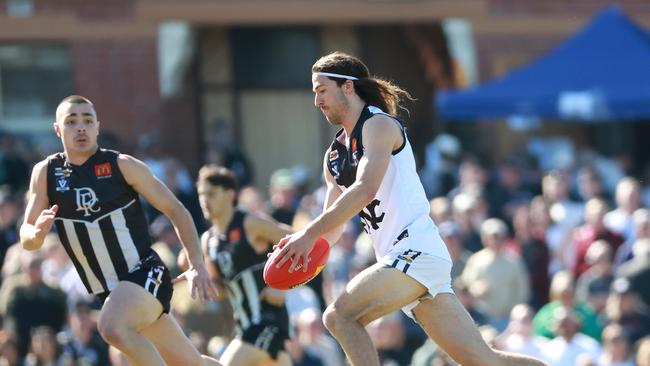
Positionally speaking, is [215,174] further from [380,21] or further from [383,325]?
[380,21]

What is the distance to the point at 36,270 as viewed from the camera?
13461 millimetres

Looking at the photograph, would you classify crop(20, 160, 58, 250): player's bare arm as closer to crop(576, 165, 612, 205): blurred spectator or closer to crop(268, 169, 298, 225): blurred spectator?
crop(268, 169, 298, 225): blurred spectator

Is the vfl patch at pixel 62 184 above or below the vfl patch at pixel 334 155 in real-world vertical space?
below

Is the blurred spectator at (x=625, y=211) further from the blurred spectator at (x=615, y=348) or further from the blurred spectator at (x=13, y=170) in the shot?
the blurred spectator at (x=13, y=170)

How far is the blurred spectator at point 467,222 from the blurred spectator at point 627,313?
2.08m

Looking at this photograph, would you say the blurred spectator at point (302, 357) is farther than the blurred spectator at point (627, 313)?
No

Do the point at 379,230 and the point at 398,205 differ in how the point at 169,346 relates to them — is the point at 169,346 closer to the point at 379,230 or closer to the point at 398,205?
the point at 379,230

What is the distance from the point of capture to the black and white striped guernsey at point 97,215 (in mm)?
8391

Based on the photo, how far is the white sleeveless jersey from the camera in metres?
7.65

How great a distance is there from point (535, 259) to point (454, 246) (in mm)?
980

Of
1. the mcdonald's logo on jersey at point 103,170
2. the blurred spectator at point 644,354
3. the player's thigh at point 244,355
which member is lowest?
the blurred spectator at point 644,354

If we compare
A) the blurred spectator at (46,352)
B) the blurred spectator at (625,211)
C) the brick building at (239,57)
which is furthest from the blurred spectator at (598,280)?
the brick building at (239,57)

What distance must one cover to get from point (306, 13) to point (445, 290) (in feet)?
45.2

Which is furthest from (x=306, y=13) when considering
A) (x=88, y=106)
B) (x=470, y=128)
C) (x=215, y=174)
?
(x=88, y=106)
